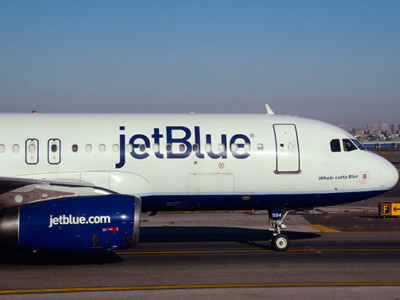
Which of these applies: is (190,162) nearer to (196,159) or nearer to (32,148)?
(196,159)

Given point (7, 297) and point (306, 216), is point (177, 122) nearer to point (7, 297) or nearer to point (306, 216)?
point (7, 297)

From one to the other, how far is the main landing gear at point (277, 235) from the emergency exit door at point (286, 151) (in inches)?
53.5

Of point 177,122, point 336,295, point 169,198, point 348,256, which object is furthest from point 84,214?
point 348,256

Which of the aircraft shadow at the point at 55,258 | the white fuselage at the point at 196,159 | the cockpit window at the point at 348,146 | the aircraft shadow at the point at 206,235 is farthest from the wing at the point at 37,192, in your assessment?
the cockpit window at the point at 348,146

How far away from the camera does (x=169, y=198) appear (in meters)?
15.9

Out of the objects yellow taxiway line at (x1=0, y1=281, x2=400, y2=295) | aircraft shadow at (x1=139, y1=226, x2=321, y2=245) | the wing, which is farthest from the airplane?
yellow taxiway line at (x1=0, y1=281, x2=400, y2=295)

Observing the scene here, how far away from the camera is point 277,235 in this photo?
54.0 ft

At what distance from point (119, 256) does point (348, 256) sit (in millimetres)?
6615

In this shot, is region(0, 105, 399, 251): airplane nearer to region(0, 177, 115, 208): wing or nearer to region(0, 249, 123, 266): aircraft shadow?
region(0, 177, 115, 208): wing

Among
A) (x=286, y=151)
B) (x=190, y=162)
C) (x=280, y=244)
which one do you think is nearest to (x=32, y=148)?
(x=190, y=162)

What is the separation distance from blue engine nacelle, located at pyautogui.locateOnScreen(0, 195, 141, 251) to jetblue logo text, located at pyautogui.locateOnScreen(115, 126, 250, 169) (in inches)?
89.8

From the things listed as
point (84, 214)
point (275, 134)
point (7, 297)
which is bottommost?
point (7, 297)

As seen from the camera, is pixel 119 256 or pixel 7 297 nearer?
pixel 7 297

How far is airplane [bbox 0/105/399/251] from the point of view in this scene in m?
15.3
